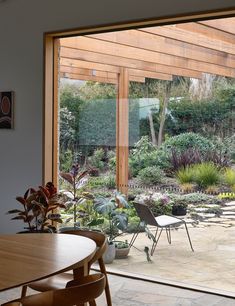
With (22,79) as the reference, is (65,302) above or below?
below

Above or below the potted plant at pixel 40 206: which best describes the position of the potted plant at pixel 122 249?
below

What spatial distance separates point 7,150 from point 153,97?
5.83 ft

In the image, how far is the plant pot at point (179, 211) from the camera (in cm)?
443

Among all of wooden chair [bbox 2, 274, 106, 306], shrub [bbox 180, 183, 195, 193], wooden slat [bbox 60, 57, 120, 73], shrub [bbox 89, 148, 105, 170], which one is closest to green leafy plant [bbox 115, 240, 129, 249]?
shrub [bbox 89, 148, 105, 170]

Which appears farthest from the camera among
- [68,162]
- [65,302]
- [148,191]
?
[68,162]

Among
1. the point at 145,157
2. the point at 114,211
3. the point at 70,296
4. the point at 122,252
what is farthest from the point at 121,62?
the point at 70,296

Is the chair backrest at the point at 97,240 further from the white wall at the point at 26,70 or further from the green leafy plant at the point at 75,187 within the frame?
the white wall at the point at 26,70

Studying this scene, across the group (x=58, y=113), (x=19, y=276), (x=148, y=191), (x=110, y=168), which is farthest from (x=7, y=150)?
(x=19, y=276)

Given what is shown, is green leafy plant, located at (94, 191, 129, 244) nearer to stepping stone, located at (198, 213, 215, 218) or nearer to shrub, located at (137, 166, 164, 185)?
shrub, located at (137, 166, 164, 185)

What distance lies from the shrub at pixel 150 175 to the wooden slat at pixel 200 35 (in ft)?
3.88

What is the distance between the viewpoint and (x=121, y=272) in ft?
15.4

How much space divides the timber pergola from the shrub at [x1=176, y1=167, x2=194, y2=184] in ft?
1.94

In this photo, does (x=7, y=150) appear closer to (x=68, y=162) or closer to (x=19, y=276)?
(x=68, y=162)

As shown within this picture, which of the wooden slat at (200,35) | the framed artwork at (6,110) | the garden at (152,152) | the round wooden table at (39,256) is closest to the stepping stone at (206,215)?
the garden at (152,152)
